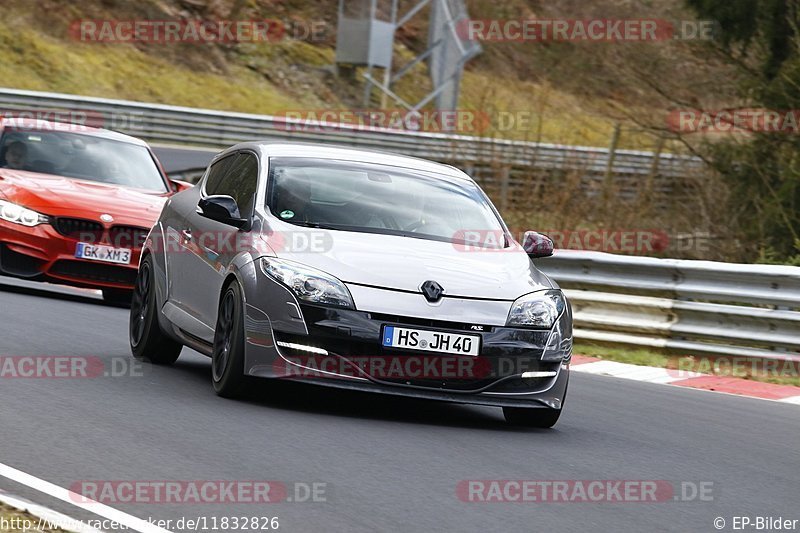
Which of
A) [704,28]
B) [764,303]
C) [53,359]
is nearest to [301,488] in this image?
[53,359]

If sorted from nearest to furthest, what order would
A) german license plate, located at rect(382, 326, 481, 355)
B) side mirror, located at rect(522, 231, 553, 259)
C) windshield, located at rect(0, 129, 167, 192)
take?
german license plate, located at rect(382, 326, 481, 355) < side mirror, located at rect(522, 231, 553, 259) < windshield, located at rect(0, 129, 167, 192)

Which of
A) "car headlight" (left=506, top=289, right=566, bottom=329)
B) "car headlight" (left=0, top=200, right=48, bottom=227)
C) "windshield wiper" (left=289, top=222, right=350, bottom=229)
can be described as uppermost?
"windshield wiper" (left=289, top=222, right=350, bottom=229)

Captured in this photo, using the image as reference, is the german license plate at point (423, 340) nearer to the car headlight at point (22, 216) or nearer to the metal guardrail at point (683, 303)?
the metal guardrail at point (683, 303)

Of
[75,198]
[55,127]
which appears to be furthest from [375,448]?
[55,127]

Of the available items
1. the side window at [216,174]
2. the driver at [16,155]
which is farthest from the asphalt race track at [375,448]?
the driver at [16,155]

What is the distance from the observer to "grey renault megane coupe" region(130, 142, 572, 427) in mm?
7668

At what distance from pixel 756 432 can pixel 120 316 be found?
6036 mm

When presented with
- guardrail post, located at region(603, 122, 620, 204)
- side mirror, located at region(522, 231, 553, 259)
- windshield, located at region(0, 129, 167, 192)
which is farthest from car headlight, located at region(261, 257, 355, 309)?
guardrail post, located at region(603, 122, 620, 204)

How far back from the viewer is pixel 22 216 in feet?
42.6

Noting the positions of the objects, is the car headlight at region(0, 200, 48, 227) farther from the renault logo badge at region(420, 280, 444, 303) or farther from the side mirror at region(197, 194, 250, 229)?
the renault logo badge at region(420, 280, 444, 303)

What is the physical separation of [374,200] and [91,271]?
16.7 ft

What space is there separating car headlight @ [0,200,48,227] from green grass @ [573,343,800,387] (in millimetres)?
4904

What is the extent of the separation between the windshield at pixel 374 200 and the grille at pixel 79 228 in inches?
176

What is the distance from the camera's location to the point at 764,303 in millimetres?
12266
